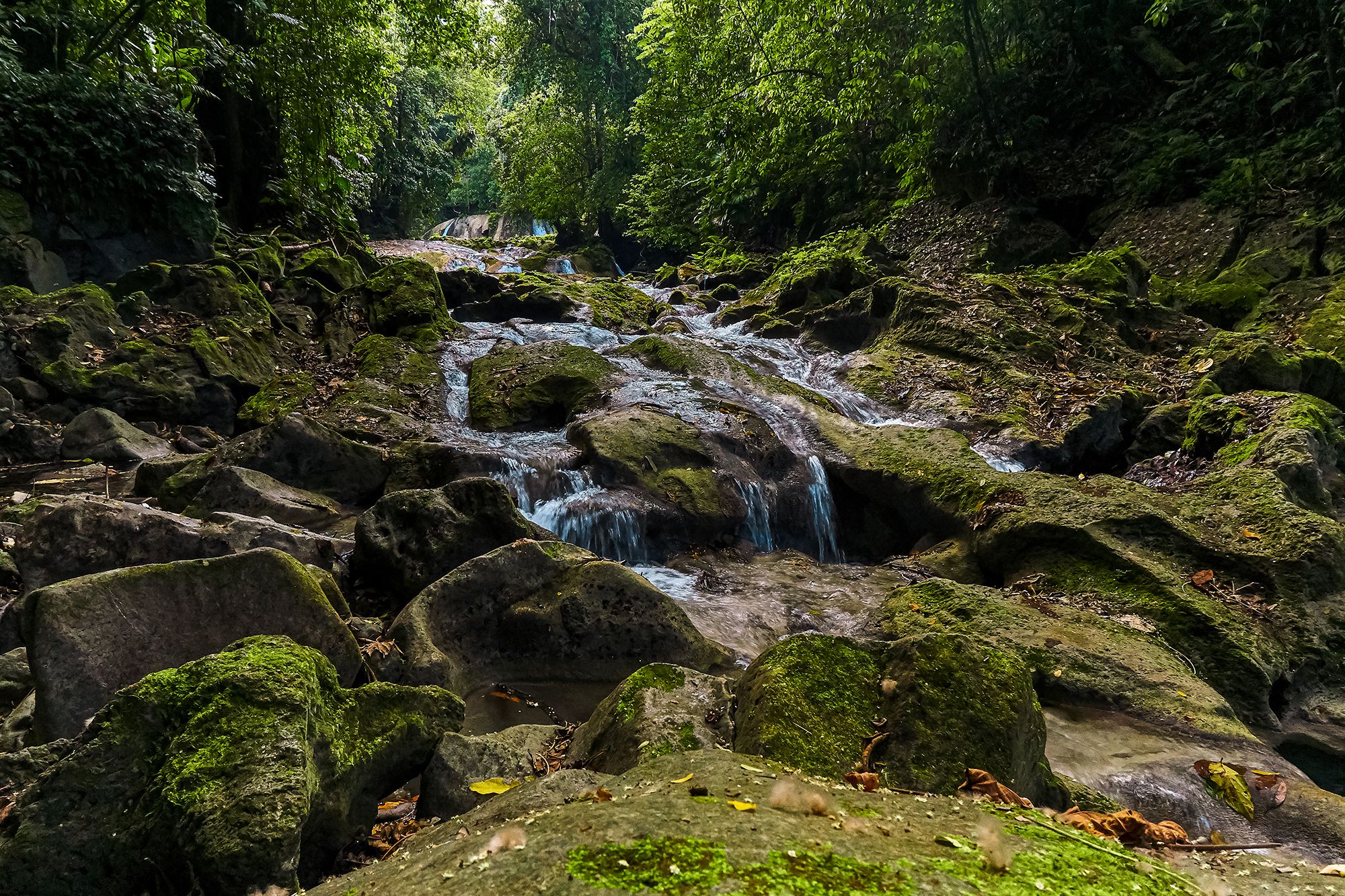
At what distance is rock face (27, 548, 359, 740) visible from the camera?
2887 millimetres

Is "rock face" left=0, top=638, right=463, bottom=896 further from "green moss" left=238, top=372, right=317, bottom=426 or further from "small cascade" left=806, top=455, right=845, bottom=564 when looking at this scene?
"green moss" left=238, top=372, right=317, bottom=426

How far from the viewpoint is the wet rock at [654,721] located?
2906 mm

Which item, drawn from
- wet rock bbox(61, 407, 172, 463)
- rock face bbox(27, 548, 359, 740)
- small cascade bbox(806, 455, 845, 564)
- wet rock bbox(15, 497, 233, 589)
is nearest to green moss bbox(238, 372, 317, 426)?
wet rock bbox(61, 407, 172, 463)

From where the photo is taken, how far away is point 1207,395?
345 inches

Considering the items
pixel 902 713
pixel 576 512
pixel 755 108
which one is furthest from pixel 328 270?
pixel 902 713

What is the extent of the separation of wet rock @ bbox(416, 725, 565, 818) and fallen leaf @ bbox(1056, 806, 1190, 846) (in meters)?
2.10

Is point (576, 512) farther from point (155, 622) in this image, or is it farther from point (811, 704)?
point (811, 704)

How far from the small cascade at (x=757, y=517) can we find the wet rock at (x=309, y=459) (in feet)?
12.9

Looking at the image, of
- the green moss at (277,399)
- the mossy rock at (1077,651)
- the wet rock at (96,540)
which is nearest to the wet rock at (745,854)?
the mossy rock at (1077,651)

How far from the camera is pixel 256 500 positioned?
20.3 ft

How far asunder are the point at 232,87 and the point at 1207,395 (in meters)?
16.7

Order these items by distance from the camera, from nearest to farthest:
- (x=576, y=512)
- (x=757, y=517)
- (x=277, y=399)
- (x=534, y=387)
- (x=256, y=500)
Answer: (x=256, y=500) < (x=576, y=512) < (x=757, y=517) < (x=277, y=399) < (x=534, y=387)

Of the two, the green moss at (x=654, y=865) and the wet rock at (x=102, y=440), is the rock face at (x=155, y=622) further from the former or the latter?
the wet rock at (x=102, y=440)

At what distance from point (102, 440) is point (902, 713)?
27.1 ft
